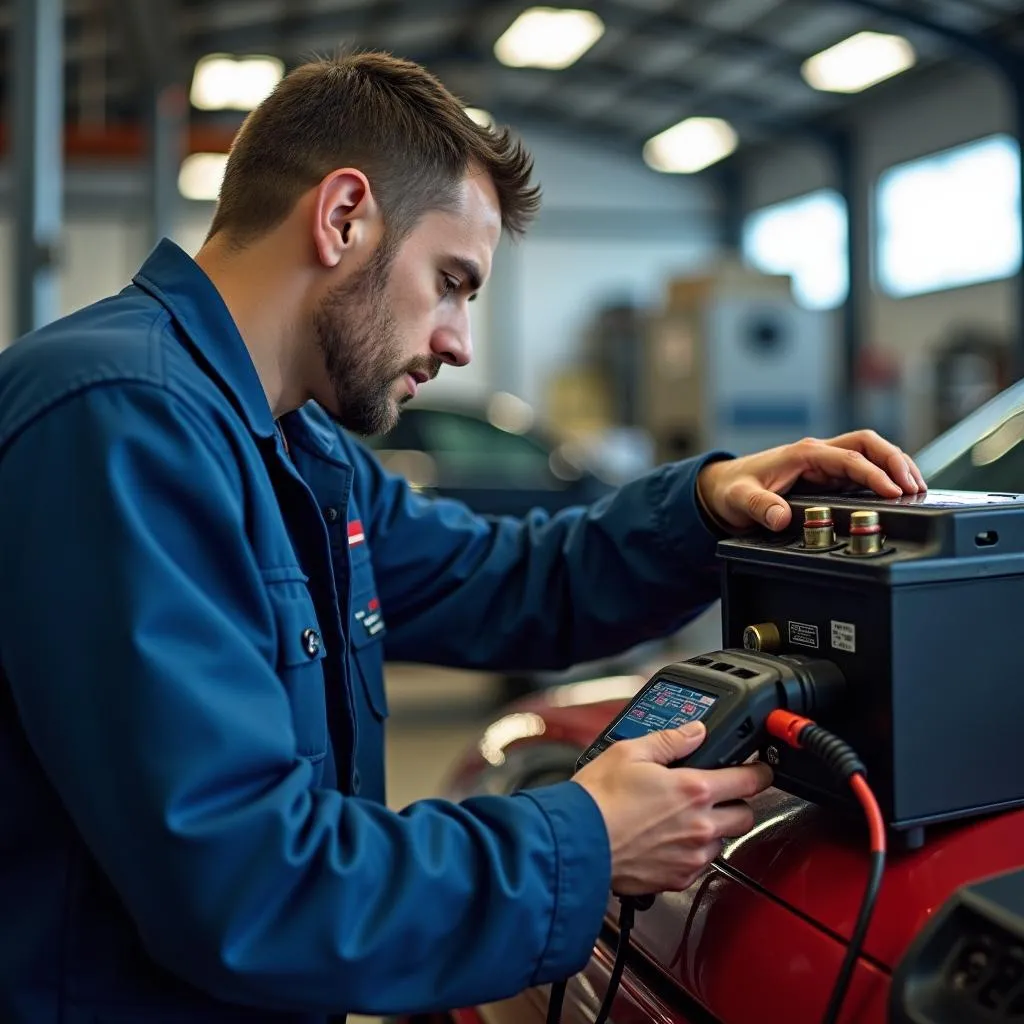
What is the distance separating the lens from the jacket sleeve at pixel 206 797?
77 cm

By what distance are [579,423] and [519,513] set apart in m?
7.66

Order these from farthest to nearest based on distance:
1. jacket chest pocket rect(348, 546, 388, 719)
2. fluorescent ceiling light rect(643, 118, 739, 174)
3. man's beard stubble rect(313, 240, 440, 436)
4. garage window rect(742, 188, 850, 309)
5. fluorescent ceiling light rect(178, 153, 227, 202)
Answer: fluorescent ceiling light rect(643, 118, 739, 174), garage window rect(742, 188, 850, 309), fluorescent ceiling light rect(178, 153, 227, 202), jacket chest pocket rect(348, 546, 388, 719), man's beard stubble rect(313, 240, 440, 436)

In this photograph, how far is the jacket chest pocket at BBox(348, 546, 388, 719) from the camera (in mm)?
1306

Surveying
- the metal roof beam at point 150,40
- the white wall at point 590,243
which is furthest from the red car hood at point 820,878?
the white wall at point 590,243

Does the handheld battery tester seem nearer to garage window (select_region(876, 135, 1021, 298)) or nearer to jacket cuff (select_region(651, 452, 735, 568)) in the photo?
jacket cuff (select_region(651, 452, 735, 568))

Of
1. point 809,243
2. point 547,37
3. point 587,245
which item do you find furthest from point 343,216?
point 587,245

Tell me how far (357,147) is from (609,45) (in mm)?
10211

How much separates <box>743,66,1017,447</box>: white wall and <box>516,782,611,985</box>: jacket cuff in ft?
25.9

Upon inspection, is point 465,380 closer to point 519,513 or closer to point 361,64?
point 519,513

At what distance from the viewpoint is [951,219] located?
9.80 meters

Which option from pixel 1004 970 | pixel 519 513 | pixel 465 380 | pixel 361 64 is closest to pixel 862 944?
pixel 1004 970

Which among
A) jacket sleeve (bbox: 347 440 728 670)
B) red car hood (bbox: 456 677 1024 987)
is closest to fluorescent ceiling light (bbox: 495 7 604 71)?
jacket sleeve (bbox: 347 440 728 670)

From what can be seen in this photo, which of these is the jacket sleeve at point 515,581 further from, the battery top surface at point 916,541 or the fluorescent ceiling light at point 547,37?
the fluorescent ceiling light at point 547,37

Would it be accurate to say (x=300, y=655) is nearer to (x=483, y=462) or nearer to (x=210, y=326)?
(x=210, y=326)
